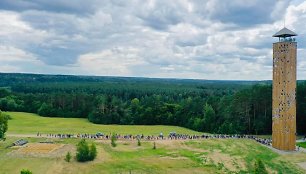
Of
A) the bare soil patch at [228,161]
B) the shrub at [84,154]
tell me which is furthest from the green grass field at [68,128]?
the shrub at [84,154]

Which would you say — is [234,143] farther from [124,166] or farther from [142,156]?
[124,166]

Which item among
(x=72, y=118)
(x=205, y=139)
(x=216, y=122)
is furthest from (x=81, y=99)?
(x=205, y=139)

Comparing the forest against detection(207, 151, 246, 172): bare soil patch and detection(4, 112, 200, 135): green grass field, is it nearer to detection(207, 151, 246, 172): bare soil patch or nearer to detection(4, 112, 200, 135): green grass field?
detection(4, 112, 200, 135): green grass field

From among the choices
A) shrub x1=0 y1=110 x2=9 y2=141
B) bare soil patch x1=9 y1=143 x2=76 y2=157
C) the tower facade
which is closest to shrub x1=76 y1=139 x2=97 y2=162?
bare soil patch x1=9 y1=143 x2=76 y2=157

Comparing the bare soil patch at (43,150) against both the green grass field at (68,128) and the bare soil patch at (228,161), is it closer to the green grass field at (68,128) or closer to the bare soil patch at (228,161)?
the green grass field at (68,128)

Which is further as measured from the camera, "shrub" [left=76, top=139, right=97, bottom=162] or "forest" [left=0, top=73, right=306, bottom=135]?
"forest" [left=0, top=73, right=306, bottom=135]

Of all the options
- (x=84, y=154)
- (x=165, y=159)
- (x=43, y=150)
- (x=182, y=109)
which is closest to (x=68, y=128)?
(x=182, y=109)

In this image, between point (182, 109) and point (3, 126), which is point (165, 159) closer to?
point (3, 126)
